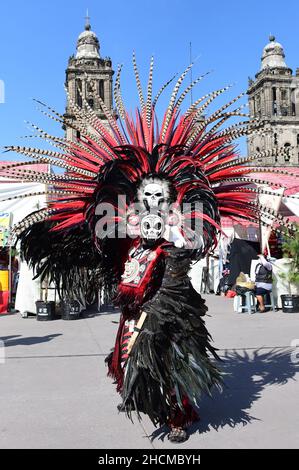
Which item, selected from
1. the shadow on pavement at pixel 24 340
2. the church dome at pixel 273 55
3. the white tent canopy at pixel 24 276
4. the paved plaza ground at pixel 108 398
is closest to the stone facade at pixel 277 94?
the church dome at pixel 273 55

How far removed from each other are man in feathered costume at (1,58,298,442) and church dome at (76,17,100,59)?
58.8 metres

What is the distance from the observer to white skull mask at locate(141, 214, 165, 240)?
331cm

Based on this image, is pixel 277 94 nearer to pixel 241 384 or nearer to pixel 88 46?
pixel 88 46

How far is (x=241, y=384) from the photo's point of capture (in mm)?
4527

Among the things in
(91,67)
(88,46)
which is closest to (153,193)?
(91,67)

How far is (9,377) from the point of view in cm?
496

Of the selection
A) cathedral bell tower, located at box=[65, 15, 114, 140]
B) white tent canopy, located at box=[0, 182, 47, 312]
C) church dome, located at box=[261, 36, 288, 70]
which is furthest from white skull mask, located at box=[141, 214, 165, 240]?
church dome, located at box=[261, 36, 288, 70]

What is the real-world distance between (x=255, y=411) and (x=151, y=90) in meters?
2.69

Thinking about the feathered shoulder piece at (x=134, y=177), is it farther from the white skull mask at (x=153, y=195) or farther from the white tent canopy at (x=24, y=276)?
the white tent canopy at (x=24, y=276)

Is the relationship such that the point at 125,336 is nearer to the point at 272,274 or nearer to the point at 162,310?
the point at 162,310

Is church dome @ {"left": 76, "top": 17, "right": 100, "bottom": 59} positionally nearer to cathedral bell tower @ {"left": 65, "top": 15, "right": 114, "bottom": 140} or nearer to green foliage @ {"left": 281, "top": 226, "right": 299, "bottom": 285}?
cathedral bell tower @ {"left": 65, "top": 15, "right": 114, "bottom": 140}

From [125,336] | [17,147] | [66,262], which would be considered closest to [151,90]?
[17,147]

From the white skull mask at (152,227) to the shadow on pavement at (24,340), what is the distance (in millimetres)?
4186

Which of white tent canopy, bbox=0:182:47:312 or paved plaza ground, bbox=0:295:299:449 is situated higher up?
white tent canopy, bbox=0:182:47:312
